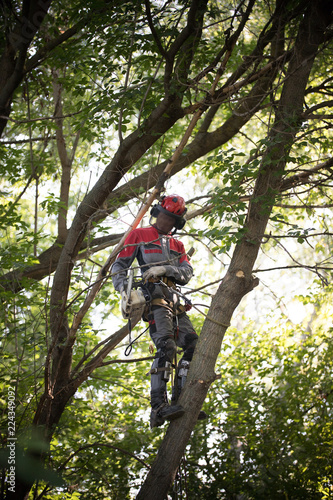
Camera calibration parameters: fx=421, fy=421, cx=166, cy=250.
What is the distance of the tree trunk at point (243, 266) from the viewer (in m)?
3.17

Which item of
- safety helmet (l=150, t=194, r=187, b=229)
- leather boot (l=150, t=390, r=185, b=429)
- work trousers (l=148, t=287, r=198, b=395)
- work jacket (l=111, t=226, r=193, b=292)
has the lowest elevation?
leather boot (l=150, t=390, r=185, b=429)

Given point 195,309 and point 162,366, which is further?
point 195,309

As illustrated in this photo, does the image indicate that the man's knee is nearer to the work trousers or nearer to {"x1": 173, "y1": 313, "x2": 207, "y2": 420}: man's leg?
the work trousers

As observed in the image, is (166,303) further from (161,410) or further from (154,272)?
(161,410)

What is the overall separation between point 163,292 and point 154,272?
220 mm

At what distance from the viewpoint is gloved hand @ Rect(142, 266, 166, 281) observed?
3.88 meters

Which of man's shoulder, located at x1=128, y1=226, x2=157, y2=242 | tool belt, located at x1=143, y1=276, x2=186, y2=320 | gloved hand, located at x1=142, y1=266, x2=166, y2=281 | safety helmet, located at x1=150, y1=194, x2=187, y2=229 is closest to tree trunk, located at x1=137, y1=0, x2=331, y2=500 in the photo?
tool belt, located at x1=143, y1=276, x2=186, y2=320

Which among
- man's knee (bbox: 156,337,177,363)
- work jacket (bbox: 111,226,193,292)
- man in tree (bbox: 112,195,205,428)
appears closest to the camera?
man in tree (bbox: 112,195,205,428)

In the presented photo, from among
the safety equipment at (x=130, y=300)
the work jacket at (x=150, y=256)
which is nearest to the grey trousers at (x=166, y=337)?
the safety equipment at (x=130, y=300)

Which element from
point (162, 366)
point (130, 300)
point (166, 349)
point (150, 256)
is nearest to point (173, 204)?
point (150, 256)

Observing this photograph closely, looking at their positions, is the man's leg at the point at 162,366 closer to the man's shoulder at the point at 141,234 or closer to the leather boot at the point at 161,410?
the leather boot at the point at 161,410

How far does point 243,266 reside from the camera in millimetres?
3797

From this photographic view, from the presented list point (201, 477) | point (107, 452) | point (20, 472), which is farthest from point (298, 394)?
point (20, 472)

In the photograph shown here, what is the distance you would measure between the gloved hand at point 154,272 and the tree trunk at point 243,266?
556 mm
